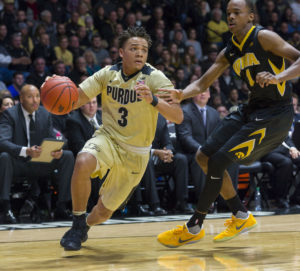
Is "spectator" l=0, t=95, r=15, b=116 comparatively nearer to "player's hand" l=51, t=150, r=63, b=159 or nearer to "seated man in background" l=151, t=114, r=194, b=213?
"player's hand" l=51, t=150, r=63, b=159

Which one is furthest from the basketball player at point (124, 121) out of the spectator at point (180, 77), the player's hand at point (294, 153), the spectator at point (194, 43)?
the spectator at point (194, 43)

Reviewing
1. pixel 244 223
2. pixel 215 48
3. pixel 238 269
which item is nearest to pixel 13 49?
pixel 215 48

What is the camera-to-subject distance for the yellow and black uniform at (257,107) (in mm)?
4641

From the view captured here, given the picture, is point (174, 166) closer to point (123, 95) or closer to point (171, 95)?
point (123, 95)

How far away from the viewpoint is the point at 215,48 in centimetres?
1281

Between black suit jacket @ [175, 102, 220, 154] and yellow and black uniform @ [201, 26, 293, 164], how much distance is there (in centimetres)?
346

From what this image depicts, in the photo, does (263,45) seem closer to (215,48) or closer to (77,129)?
(77,129)

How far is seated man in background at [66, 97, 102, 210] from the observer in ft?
25.8

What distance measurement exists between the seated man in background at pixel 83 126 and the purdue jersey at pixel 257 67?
3.39 m

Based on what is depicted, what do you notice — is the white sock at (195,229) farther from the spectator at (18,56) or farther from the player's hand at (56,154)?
the spectator at (18,56)

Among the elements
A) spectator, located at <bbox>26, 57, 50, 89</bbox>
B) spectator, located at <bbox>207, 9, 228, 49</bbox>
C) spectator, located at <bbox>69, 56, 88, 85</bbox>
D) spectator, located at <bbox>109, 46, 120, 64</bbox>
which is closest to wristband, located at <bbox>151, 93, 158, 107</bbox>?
spectator, located at <bbox>26, 57, 50, 89</bbox>

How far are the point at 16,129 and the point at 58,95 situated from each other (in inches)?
123

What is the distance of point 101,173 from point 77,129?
3111mm

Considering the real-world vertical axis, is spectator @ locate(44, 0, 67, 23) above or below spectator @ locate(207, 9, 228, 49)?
above
